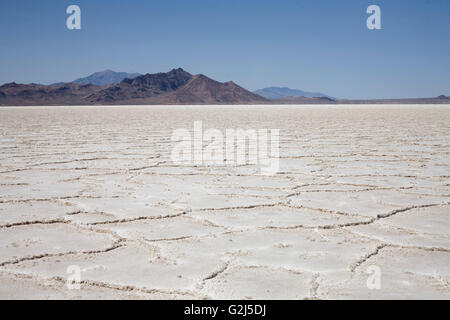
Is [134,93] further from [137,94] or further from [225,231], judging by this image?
[225,231]

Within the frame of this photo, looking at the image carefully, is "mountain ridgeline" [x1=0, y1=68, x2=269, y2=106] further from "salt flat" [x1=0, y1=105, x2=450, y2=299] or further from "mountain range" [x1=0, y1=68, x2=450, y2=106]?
"salt flat" [x1=0, y1=105, x2=450, y2=299]

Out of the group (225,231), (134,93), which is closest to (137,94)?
(134,93)

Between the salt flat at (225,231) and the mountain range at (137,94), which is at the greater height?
the mountain range at (137,94)

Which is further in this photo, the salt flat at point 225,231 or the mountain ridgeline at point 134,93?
the mountain ridgeline at point 134,93

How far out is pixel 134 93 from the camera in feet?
257

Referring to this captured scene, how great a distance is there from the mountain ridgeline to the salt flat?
63962 millimetres

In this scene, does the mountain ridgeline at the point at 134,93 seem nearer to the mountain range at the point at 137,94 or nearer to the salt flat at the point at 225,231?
the mountain range at the point at 137,94

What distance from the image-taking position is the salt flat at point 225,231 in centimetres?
125

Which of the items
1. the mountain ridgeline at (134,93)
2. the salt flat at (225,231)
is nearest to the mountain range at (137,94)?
the mountain ridgeline at (134,93)

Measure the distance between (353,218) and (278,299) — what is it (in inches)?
34.8

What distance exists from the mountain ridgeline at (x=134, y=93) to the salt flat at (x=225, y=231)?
64.0 meters

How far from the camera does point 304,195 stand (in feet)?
7.91
